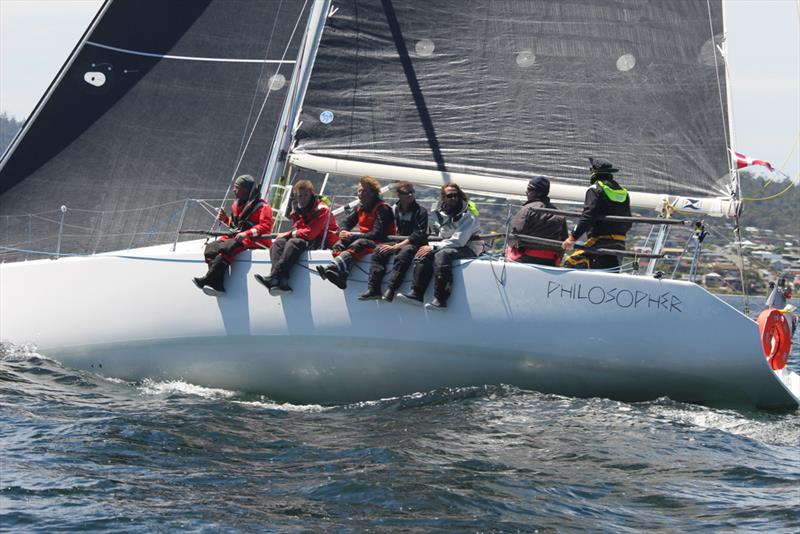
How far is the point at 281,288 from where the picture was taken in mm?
8094

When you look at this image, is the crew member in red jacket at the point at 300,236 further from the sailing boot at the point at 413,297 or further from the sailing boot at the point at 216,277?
the sailing boot at the point at 413,297

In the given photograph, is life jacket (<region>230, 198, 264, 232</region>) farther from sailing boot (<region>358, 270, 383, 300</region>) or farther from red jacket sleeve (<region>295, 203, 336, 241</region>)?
sailing boot (<region>358, 270, 383, 300</region>)

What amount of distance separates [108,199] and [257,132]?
57.6 inches

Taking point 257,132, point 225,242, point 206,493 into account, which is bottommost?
point 206,493

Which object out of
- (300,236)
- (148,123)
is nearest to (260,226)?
(300,236)

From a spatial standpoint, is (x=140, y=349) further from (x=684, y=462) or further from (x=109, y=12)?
(x=684, y=462)

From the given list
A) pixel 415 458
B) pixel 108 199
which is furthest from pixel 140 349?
pixel 415 458

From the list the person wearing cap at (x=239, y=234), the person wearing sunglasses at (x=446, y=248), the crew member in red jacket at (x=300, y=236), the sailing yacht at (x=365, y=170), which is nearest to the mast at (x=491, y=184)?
the sailing yacht at (x=365, y=170)

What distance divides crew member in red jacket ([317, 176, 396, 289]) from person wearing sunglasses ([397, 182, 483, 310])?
1.22 ft

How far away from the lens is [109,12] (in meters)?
10.2

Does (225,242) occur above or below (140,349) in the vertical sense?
above

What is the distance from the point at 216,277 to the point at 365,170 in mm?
1689

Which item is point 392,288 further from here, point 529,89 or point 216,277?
point 529,89

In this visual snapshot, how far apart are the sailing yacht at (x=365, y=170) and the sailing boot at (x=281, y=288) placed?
0.23 feet
